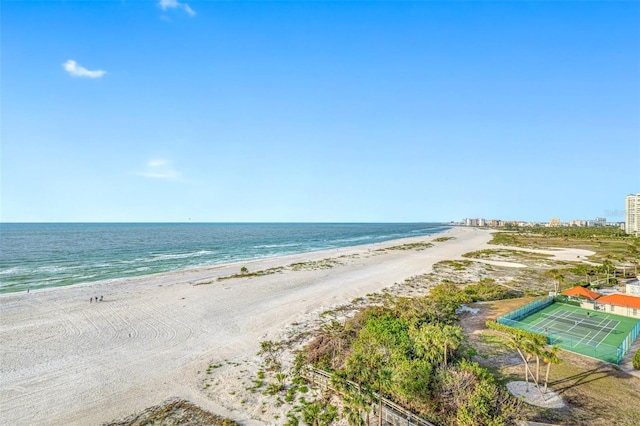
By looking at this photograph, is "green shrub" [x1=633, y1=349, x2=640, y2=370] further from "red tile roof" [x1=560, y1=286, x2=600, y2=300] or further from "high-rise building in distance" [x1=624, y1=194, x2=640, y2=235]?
"high-rise building in distance" [x1=624, y1=194, x2=640, y2=235]

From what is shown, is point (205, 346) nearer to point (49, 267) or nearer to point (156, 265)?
point (156, 265)

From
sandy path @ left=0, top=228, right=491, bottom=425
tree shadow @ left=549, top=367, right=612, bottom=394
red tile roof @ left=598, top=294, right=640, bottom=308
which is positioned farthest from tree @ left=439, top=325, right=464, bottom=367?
red tile roof @ left=598, top=294, right=640, bottom=308

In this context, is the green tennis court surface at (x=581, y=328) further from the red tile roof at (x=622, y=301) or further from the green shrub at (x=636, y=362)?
the red tile roof at (x=622, y=301)

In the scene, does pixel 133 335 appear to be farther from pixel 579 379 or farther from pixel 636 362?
pixel 636 362

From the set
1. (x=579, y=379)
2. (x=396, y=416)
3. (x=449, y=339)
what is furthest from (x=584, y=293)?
(x=396, y=416)

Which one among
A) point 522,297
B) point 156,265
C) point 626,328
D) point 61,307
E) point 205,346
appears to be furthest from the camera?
point 156,265

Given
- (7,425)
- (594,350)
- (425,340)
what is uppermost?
(425,340)

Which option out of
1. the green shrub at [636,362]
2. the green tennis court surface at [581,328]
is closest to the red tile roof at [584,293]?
the green tennis court surface at [581,328]

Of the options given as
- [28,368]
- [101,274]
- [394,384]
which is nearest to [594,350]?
[394,384]

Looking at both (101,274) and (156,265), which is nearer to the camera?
(101,274)
